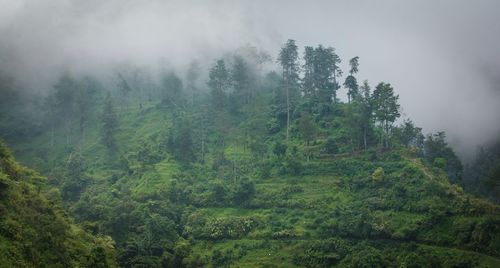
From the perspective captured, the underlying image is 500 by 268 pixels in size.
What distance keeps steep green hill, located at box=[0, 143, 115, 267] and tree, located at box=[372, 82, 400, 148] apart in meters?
47.9

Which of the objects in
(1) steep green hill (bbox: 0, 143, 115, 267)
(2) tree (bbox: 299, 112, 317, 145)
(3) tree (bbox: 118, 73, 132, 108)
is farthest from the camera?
(3) tree (bbox: 118, 73, 132, 108)

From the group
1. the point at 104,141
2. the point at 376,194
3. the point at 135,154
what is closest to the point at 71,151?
the point at 104,141

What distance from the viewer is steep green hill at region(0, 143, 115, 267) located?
43375 mm

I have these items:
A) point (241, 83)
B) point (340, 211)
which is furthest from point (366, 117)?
point (241, 83)

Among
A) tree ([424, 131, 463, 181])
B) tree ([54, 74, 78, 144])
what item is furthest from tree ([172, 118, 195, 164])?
tree ([424, 131, 463, 181])

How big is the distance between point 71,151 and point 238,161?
111ft

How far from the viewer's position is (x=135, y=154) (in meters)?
88.9

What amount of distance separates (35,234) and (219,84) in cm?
6618

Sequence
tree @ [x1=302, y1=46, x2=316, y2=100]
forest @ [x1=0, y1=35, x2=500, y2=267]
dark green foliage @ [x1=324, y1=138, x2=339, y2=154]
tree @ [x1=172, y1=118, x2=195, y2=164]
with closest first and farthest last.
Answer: forest @ [x1=0, y1=35, x2=500, y2=267] → dark green foliage @ [x1=324, y1=138, x2=339, y2=154] → tree @ [x1=172, y1=118, x2=195, y2=164] → tree @ [x1=302, y1=46, x2=316, y2=100]

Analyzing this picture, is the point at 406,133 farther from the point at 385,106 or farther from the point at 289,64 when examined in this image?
the point at 289,64

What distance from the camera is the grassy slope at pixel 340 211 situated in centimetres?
5888

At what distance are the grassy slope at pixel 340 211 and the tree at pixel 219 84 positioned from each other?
21.5m

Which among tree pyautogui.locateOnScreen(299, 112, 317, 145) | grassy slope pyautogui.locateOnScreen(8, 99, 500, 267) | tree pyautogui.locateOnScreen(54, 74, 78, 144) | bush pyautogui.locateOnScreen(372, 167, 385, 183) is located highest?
tree pyautogui.locateOnScreen(54, 74, 78, 144)

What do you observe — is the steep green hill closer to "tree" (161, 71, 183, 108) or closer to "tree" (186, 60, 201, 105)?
"tree" (161, 71, 183, 108)
